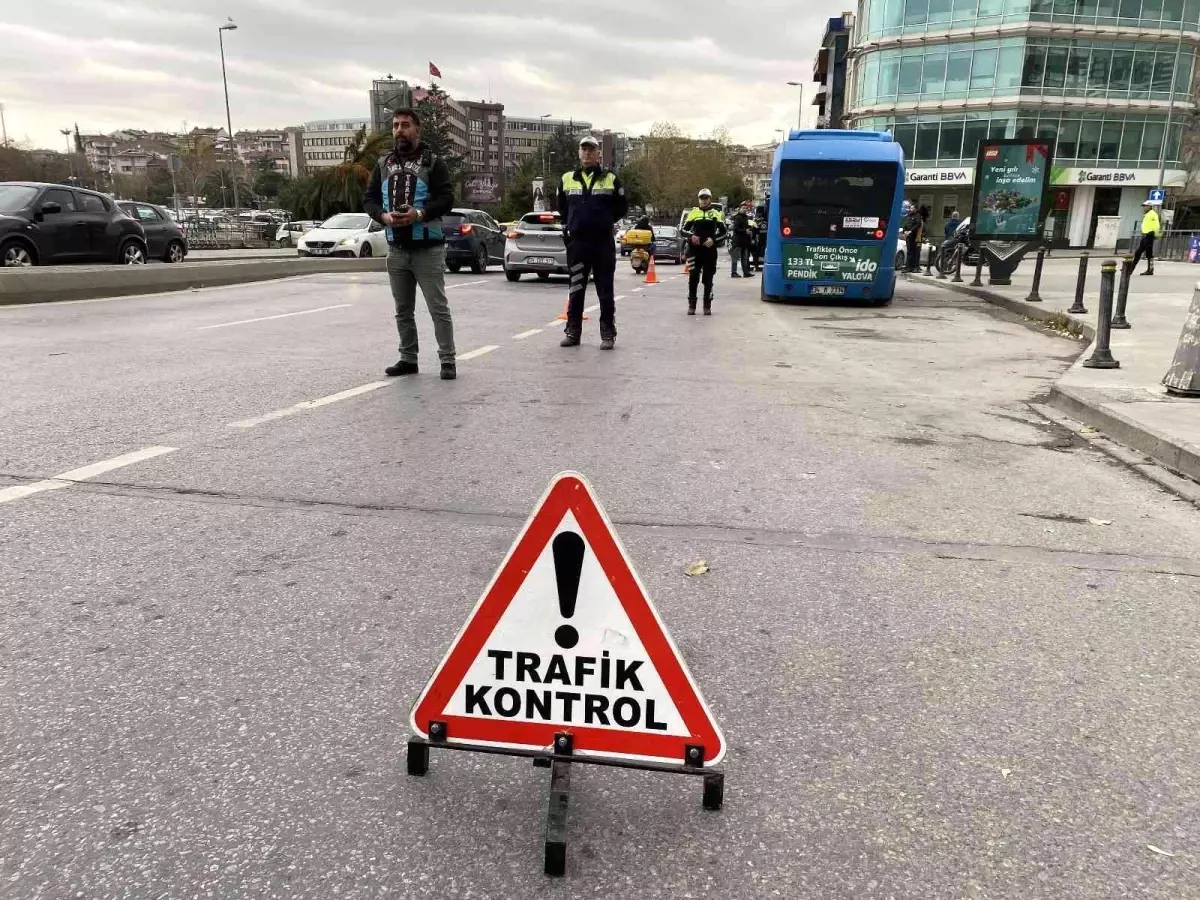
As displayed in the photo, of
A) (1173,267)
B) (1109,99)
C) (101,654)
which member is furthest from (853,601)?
(1109,99)

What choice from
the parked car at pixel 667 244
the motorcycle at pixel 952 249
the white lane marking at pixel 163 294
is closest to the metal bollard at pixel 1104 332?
the white lane marking at pixel 163 294

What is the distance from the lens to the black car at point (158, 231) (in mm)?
21094

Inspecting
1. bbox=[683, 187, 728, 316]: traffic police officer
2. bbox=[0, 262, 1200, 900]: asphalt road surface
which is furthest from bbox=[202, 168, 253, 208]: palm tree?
bbox=[0, 262, 1200, 900]: asphalt road surface

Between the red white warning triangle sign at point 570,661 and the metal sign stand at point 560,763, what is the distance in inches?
0.7

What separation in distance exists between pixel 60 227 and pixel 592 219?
11.9m

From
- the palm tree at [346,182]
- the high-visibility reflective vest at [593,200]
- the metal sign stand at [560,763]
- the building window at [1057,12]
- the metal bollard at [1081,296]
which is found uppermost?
the building window at [1057,12]

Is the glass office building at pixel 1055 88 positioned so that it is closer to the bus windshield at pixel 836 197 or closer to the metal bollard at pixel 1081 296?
the metal bollard at pixel 1081 296

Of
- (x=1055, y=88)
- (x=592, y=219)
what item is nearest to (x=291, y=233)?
(x=592, y=219)

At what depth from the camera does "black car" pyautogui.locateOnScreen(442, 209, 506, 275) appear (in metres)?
22.8

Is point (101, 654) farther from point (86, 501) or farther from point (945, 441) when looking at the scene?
point (945, 441)

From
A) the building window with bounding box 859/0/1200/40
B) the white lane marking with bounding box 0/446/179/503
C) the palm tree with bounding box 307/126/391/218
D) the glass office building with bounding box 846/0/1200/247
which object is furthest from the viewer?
the palm tree with bounding box 307/126/391/218

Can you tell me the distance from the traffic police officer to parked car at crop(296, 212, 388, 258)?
14444mm

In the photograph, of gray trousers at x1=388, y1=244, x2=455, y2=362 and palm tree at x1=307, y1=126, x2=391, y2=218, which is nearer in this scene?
gray trousers at x1=388, y1=244, x2=455, y2=362

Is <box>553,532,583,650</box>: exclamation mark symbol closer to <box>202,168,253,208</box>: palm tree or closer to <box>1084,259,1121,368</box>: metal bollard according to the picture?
<box>1084,259,1121,368</box>: metal bollard
